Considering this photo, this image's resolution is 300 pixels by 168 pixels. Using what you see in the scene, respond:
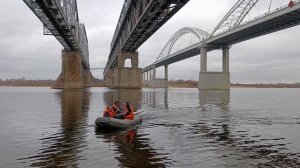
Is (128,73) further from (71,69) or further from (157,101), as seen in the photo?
(157,101)

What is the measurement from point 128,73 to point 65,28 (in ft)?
119

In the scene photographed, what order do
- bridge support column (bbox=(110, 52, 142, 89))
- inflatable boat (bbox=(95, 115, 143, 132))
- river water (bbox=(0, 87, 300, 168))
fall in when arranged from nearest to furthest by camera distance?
river water (bbox=(0, 87, 300, 168)) < inflatable boat (bbox=(95, 115, 143, 132)) < bridge support column (bbox=(110, 52, 142, 89))

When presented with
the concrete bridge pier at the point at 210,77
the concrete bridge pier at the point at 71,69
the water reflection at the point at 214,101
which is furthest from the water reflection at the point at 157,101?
the concrete bridge pier at the point at 210,77

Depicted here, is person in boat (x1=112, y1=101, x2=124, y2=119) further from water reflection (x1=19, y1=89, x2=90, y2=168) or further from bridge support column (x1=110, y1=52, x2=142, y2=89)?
bridge support column (x1=110, y1=52, x2=142, y2=89)

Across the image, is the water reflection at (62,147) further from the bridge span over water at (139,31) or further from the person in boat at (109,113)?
the bridge span over water at (139,31)

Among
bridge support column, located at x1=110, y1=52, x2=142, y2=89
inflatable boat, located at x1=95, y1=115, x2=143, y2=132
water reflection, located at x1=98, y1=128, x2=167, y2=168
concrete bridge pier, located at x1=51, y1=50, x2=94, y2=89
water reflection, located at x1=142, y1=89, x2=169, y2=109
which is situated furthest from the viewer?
bridge support column, located at x1=110, y1=52, x2=142, y2=89

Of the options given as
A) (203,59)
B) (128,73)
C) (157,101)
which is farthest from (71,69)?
(157,101)

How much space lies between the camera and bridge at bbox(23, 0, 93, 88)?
37.9 m

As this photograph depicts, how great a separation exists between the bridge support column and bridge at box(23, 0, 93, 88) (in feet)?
33.9

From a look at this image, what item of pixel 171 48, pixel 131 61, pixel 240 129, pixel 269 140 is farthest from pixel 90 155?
pixel 171 48

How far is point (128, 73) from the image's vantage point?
88.2 meters

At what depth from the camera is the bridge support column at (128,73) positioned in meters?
87.9

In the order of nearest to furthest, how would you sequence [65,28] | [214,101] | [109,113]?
[109,113], [214,101], [65,28]

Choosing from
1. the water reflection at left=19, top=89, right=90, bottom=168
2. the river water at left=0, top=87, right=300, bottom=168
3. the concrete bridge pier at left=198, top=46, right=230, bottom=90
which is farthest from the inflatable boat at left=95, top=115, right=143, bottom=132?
the concrete bridge pier at left=198, top=46, right=230, bottom=90
